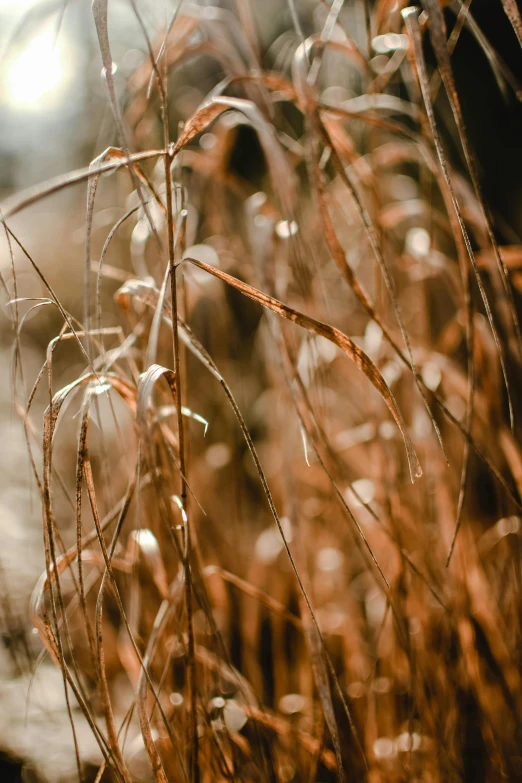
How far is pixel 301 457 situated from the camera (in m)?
0.74

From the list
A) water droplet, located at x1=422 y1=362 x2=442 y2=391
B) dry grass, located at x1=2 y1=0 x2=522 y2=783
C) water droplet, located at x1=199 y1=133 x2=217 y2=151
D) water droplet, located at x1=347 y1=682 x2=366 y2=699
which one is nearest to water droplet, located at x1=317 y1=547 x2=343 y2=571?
dry grass, located at x1=2 y1=0 x2=522 y2=783

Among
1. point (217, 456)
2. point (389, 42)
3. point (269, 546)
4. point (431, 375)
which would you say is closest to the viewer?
Answer: point (389, 42)

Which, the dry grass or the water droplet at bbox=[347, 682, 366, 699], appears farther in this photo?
the water droplet at bbox=[347, 682, 366, 699]

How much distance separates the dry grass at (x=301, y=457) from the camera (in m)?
0.29

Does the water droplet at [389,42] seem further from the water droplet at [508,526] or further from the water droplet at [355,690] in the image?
the water droplet at [355,690]

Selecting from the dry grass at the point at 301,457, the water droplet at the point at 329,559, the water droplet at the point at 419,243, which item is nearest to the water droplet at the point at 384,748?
the dry grass at the point at 301,457

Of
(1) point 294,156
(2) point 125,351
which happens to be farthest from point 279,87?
(2) point 125,351

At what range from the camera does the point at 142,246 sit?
1.68ft

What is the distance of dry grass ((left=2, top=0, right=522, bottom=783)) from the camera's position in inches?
11.5

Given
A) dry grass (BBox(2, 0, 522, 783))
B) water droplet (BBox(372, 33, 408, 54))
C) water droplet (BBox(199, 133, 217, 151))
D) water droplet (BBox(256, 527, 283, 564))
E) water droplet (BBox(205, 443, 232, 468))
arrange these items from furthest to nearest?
water droplet (BBox(205, 443, 232, 468)) < water droplet (BBox(256, 527, 283, 564)) < water droplet (BBox(199, 133, 217, 151)) < water droplet (BBox(372, 33, 408, 54)) < dry grass (BBox(2, 0, 522, 783))

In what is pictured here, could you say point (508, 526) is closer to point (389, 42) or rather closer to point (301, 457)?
point (301, 457)

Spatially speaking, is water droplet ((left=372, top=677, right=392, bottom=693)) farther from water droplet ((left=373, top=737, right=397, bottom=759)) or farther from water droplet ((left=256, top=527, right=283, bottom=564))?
water droplet ((left=256, top=527, right=283, bottom=564))

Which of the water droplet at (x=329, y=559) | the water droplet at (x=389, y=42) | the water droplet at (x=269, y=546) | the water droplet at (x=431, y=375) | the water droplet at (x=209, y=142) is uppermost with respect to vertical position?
the water droplet at (x=209, y=142)

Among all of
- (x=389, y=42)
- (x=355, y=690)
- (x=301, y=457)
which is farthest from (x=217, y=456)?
(x=389, y=42)
